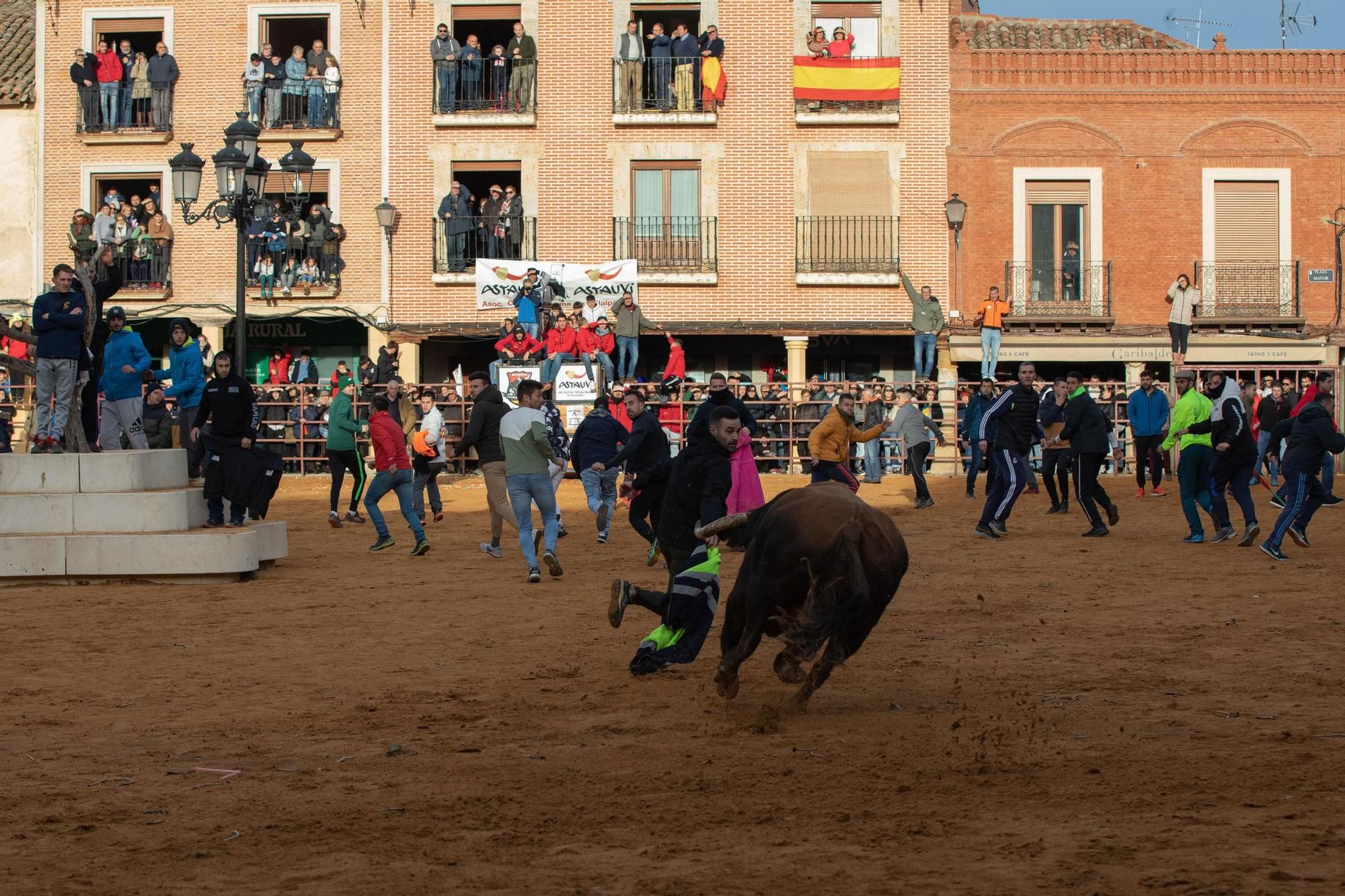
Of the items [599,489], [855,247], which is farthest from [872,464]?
[599,489]

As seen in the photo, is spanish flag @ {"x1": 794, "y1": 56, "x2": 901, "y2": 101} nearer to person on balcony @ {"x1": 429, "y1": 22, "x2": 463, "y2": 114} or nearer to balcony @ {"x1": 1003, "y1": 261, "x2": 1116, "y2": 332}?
balcony @ {"x1": 1003, "y1": 261, "x2": 1116, "y2": 332}

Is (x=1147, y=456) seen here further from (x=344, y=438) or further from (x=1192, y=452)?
(x=344, y=438)

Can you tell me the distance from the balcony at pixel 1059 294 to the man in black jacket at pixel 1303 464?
16.7m

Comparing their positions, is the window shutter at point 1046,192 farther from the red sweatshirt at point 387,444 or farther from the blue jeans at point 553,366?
the red sweatshirt at point 387,444

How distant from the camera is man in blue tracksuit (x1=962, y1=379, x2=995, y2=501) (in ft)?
80.9

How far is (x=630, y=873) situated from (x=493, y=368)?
24.4m

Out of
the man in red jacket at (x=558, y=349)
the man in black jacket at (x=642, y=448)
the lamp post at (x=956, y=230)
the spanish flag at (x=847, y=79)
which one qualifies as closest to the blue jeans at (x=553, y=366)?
the man in red jacket at (x=558, y=349)

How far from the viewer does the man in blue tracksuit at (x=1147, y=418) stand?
76.8 feet

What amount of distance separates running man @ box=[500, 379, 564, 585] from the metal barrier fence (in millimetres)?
14386

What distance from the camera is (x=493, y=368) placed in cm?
2952

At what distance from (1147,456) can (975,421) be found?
268 cm

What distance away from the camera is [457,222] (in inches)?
1289

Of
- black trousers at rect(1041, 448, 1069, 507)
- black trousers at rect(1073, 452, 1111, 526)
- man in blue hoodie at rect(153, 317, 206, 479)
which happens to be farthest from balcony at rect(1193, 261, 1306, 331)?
man in blue hoodie at rect(153, 317, 206, 479)

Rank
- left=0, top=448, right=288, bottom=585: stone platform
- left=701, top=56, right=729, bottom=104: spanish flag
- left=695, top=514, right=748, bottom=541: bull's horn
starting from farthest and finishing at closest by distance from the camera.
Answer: left=701, top=56, right=729, bottom=104: spanish flag
left=0, top=448, right=288, bottom=585: stone platform
left=695, top=514, right=748, bottom=541: bull's horn
